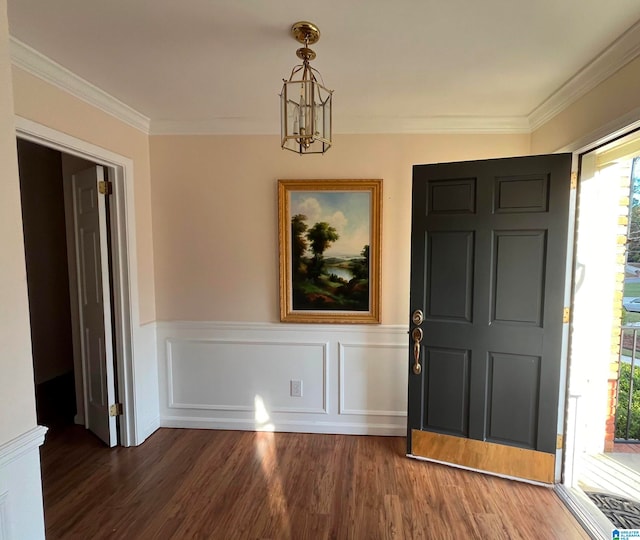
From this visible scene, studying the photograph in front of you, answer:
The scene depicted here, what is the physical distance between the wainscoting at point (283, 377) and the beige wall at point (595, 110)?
167 cm

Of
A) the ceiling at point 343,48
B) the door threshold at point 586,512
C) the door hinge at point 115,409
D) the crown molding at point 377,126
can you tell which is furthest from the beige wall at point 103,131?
the door threshold at point 586,512

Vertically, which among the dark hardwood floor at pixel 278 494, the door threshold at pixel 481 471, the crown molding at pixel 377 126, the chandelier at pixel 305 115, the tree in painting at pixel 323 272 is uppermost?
the crown molding at pixel 377 126

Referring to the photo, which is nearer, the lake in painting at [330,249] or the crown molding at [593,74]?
the crown molding at [593,74]

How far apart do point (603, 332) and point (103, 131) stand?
12.2 feet

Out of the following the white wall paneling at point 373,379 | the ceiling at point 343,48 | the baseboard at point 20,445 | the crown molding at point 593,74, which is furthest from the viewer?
the white wall paneling at point 373,379

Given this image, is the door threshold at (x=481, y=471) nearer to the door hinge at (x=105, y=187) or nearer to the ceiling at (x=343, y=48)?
the ceiling at (x=343, y=48)

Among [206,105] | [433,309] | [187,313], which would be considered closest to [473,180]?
[433,309]

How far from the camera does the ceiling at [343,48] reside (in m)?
1.45

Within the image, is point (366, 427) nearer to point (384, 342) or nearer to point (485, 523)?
point (384, 342)

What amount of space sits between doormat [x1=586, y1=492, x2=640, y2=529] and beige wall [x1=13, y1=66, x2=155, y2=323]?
3281mm

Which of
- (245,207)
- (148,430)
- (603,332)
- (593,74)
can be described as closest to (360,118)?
(245,207)

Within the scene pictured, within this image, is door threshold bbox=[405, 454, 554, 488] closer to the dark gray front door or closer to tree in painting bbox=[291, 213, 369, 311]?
the dark gray front door

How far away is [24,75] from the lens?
70.3 inches

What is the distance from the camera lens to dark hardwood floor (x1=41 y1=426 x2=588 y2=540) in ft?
6.11
